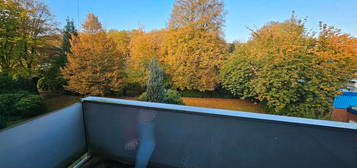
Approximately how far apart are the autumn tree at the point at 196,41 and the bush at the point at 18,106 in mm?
5425

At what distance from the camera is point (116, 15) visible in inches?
205

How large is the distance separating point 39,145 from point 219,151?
138cm

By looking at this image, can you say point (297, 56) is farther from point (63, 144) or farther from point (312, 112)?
point (63, 144)

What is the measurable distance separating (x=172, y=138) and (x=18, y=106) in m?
6.17

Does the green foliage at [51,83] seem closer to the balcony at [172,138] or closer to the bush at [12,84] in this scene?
the bush at [12,84]

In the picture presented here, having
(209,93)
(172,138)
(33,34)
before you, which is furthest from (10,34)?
(209,93)

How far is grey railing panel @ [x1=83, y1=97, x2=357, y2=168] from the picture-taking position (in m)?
0.87

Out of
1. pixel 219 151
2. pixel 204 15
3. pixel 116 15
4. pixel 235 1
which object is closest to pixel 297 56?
pixel 235 1

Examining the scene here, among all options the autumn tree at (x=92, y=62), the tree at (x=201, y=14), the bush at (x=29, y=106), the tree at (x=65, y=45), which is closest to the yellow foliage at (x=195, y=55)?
the tree at (x=201, y=14)

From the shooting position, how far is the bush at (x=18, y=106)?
13.8 ft

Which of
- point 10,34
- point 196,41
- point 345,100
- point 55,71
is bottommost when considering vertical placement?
point 345,100

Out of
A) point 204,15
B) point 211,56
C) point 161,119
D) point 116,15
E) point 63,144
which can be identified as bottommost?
point 63,144

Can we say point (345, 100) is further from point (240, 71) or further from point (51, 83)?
point (51, 83)

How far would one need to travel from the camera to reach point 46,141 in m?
1.05
